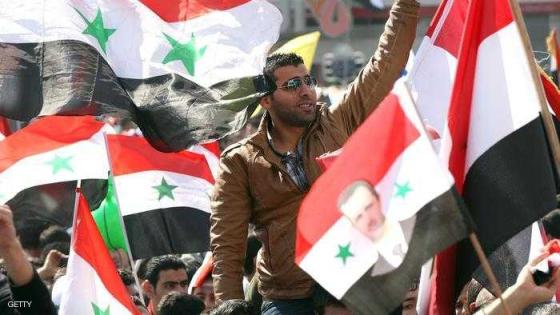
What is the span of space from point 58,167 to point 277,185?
320cm

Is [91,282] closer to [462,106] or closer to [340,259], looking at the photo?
[462,106]

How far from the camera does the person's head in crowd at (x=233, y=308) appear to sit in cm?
674

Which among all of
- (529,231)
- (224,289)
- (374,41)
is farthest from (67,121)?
(374,41)

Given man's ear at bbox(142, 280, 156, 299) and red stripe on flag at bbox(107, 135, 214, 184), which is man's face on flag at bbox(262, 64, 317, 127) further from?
red stripe on flag at bbox(107, 135, 214, 184)

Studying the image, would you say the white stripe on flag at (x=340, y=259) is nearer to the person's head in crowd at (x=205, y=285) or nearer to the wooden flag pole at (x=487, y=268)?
the wooden flag pole at (x=487, y=268)

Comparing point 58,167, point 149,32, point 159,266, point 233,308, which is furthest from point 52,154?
point 233,308

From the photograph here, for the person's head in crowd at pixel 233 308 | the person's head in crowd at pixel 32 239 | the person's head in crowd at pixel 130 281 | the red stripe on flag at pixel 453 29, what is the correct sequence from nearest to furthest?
the person's head in crowd at pixel 233 308, the red stripe on flag at pixel 453 29, the person's head in crowd at pixel 130 281, the person's head in crowd at pixel 32 239

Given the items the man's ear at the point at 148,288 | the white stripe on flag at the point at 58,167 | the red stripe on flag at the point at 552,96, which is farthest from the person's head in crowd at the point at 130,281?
the red stripe on flag at the point at 552,96

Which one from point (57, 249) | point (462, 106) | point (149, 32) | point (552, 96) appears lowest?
point (57, 249)

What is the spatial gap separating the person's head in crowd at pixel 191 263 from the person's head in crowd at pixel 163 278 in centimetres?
104

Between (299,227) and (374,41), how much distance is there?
168 ft

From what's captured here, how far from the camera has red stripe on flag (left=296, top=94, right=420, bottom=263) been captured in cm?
512

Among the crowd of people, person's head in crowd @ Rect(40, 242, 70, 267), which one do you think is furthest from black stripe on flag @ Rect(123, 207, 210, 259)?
the crowd of people

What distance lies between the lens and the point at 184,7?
748cm
